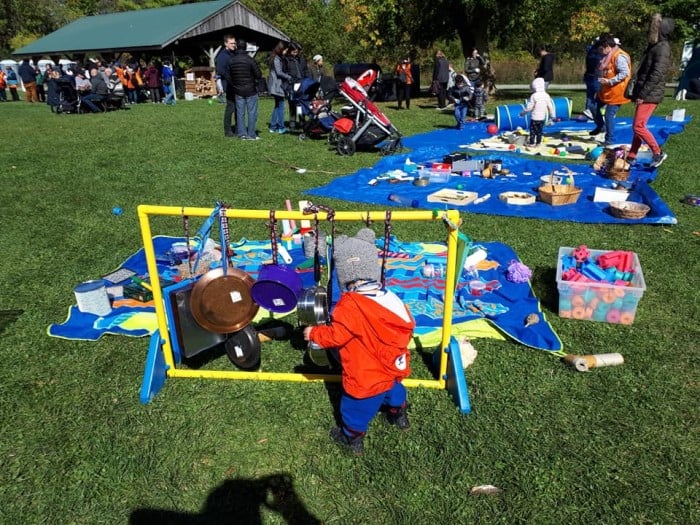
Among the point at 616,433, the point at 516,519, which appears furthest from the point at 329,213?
the point at 616,433

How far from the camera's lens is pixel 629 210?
6.82 m

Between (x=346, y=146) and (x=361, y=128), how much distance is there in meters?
0.51

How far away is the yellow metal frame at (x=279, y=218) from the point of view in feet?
10.7

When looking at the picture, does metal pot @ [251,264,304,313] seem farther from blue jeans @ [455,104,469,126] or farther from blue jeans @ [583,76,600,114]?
blue jeans @ [583,76,600,114]

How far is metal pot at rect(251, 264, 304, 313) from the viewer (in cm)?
353

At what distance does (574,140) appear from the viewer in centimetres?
1261

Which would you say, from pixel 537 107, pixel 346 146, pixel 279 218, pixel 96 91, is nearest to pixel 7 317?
pixel 279 218

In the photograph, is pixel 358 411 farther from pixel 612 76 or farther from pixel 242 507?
pixel 612 76

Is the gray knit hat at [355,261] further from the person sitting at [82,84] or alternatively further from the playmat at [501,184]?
the person sitting at [82,84]

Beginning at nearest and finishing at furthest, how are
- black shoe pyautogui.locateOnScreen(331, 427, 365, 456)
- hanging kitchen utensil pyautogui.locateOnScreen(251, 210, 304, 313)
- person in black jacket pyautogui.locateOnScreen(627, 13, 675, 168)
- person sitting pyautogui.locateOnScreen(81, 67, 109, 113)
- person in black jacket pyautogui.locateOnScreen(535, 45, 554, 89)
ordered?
black shoe pyautogui.locateOnScreen(331, 427, 365, 456), hanging kitchen utensil pyautogui.locateOnScreen(251, 210, 304, 313), person in black jacket pyautogui.locateOnScreen(627, 13, 675, 168), person in black jacket pyautogui.locateOnScreen(535, 45, 554, 89), person sitting pyautogui.locateOnScreen(81, 67, 109, 113)

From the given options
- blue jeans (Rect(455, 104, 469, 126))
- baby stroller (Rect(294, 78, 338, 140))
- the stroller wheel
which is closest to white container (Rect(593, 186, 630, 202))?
the stroller wheel

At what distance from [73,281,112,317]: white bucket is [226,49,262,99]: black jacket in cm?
831

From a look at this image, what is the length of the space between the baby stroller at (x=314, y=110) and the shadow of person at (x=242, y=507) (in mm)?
10778

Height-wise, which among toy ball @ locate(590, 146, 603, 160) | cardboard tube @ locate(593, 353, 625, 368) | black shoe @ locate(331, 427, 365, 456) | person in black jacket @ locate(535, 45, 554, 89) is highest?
person in black jacket @ locate(535, 45, 554, 89)
